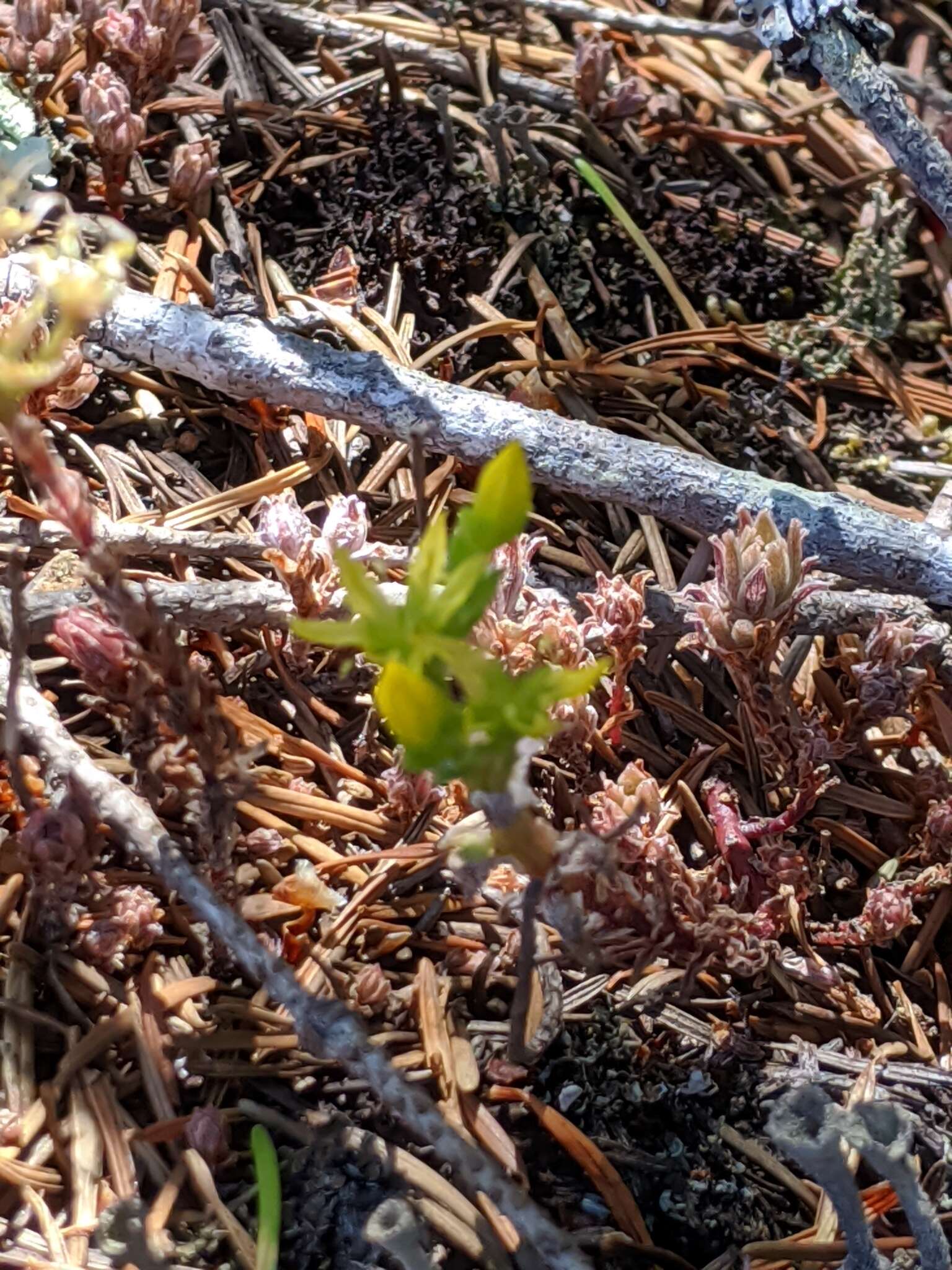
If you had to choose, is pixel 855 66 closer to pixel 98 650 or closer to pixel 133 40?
pixel 133 40

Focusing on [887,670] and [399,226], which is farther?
[399,226]

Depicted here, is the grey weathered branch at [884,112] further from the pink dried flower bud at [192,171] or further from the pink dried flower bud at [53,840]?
the pink dried flower bud at [53,840]

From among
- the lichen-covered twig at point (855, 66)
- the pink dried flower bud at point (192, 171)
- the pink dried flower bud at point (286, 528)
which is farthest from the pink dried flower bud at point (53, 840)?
the lichen-covered twig at point (855, 66)

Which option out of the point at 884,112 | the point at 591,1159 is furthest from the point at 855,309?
the point at 591,1159

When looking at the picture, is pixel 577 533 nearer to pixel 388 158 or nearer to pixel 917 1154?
pixel 388 158

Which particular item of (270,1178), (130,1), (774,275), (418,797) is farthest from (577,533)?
(130,1)
